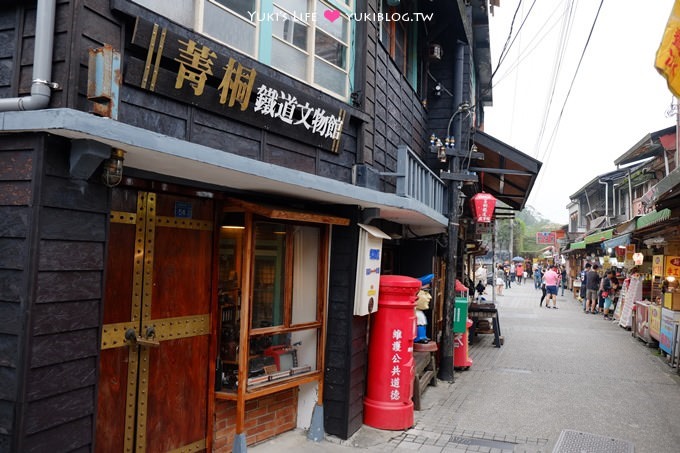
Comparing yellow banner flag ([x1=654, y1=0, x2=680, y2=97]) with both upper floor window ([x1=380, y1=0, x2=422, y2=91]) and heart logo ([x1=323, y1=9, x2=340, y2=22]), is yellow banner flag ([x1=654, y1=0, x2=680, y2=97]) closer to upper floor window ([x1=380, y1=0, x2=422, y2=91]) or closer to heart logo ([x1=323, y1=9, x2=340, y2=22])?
heart logo ([x1=323, y1=9, x2=340, y2=22])

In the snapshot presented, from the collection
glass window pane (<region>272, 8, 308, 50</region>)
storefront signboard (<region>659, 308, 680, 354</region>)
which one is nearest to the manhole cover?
glass window pane (<region>272, 8, 308, 50</region>)

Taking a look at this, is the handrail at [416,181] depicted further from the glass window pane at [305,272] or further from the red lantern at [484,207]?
the red lantern at [484,207]

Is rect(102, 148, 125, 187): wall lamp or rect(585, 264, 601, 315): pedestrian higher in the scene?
rect(102, 148, 125, 187): wall lamp

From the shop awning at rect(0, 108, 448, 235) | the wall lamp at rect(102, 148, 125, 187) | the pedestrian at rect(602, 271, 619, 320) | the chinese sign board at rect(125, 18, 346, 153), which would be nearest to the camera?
the shop awning at rect(0, 108, 448, 235)

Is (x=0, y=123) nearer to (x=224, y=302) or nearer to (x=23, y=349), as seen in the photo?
(x=23, y=349)

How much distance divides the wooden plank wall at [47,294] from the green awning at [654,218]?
10044 millimetres

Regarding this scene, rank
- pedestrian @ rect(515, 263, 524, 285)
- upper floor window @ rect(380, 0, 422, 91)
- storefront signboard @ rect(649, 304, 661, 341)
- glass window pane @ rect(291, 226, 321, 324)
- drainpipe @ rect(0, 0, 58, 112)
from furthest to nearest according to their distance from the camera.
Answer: pedestrian @ rect(515, 263, 524, 285), storefront signboard @ rect(649, 304, 661, 341), upper floor window @ rect(380, 0, 422, 91), glass window pane @ rect(291, 226, 321, 324), drainpipe @ rect(0, 0, 58, 112)

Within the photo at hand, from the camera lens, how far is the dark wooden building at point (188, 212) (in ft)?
10.7

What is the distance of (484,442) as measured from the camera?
21.2ft

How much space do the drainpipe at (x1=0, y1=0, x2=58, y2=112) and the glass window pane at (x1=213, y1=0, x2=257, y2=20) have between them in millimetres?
1854

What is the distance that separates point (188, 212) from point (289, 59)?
6.95 feet

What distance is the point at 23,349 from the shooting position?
10.3 feet

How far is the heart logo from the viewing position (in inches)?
251

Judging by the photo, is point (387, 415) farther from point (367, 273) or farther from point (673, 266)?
point (673, 266)
